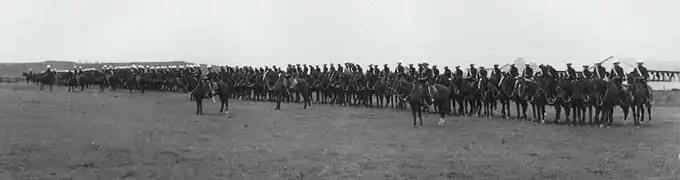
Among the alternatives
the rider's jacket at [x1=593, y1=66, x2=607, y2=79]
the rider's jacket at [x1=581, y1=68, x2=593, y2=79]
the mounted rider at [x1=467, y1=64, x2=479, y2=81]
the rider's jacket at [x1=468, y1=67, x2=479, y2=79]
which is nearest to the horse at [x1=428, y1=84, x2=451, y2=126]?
the rider's jacket at [x1=581, y1=68, x2=593, y2=79]

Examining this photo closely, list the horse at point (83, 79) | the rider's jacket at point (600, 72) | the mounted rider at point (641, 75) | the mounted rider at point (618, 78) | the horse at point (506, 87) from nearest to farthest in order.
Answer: the mounted rider at point (618, 78)
the mounted rider at point (641, 75)
the rider's jacket at point (600, 72)
the horse at point (506, 87)
the horse at point (83, 79)

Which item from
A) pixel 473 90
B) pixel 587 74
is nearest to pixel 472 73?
pixel 473 90

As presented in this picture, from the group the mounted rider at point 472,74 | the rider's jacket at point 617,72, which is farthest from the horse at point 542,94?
the mounted rider at point 472,74

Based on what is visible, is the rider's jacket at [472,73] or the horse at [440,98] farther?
the rider's jacket at [472,73]

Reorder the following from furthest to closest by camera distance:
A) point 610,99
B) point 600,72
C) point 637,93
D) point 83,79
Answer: point 83,79, point 600,72, point 637,93, point 610,99

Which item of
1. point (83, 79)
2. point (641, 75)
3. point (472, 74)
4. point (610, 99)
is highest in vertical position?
point (83, 79)

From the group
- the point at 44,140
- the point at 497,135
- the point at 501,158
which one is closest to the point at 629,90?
the point at 497,135

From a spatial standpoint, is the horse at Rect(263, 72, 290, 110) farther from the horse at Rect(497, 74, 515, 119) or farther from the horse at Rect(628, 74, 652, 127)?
the horse at Rect(628, 74, 652, 127)

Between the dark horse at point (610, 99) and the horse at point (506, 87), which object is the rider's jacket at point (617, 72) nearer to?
the dark horse at point (610, 99)

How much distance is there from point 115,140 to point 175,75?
29686 mm

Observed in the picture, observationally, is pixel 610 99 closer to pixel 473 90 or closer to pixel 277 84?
pixel 473 90

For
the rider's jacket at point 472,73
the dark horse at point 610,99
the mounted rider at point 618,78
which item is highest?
the rider's jacket at point 472,73

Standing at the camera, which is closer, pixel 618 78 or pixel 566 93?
pixel 618 78

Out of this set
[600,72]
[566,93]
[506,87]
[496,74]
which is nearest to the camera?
[566,93]
